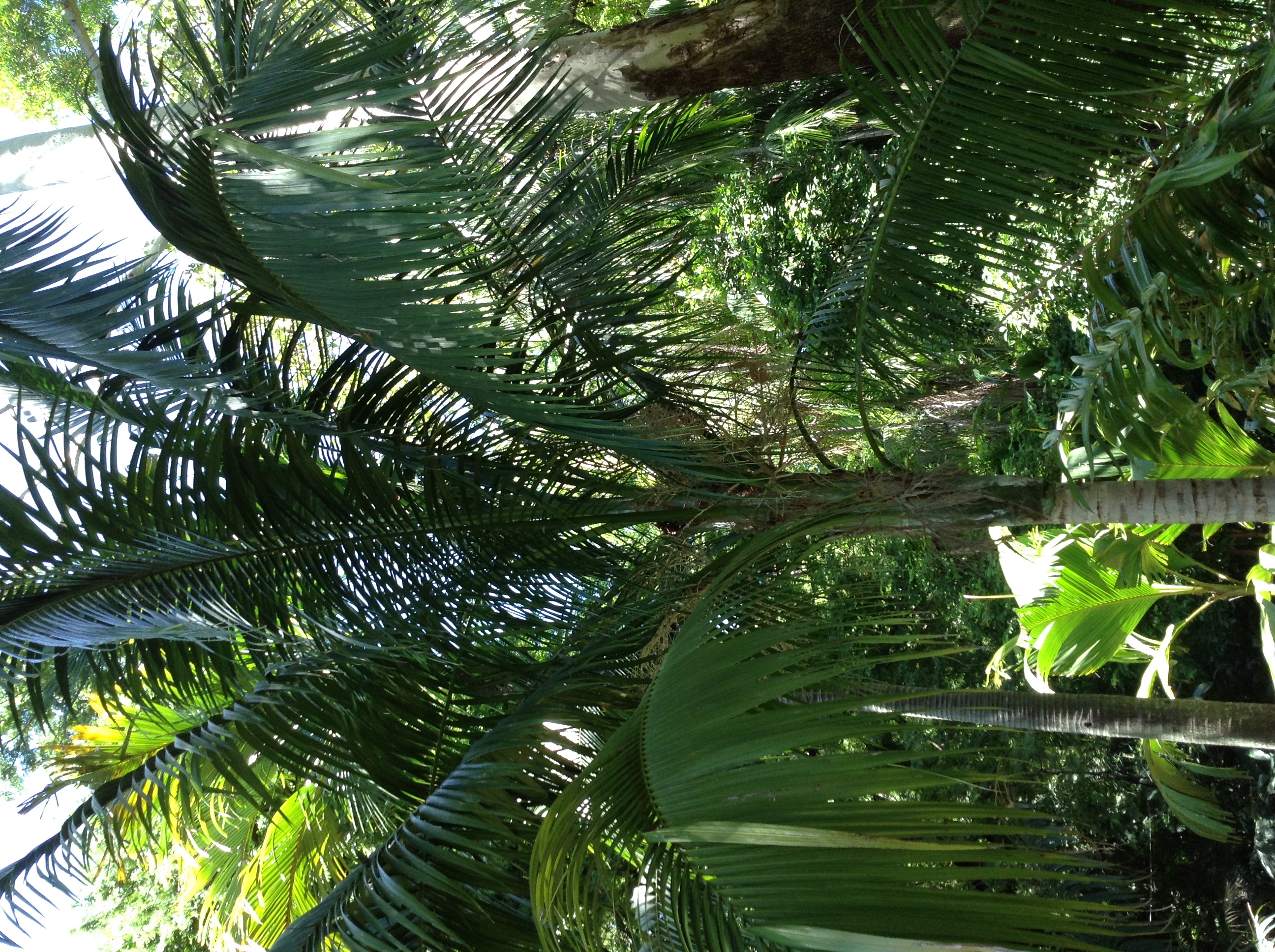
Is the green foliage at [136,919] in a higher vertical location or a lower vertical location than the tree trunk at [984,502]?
lower

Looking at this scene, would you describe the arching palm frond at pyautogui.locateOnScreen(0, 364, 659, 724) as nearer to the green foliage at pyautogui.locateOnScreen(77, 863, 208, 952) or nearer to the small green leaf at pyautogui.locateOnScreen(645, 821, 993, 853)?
the small green leaf at pyautogui.locateOnScreen(645, 821, 993, 853)

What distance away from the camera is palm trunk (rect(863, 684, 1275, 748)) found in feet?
7.62

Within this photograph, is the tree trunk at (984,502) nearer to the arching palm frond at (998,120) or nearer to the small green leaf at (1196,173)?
the arching palm frond at (998,120)

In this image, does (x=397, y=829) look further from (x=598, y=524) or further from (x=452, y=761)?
(x=598, y=524)

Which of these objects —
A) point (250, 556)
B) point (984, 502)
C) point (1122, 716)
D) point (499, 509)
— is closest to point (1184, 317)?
point (984, 502)

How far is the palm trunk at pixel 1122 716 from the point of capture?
7.62 feet

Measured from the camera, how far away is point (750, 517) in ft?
7.85

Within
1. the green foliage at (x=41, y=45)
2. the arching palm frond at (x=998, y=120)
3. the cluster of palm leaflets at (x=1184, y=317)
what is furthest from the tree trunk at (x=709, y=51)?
the green foliage at (x=41, y=45)

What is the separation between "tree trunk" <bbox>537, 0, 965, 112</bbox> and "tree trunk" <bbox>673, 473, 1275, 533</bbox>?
4.15ft

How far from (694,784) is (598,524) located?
5.05ft

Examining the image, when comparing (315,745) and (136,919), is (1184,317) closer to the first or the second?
(315,745)

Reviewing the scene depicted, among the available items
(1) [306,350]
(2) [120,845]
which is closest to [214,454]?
(1) [306,350]

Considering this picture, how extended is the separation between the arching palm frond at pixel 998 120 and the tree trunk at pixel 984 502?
0.71 ft

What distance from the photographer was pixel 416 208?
1664mm
